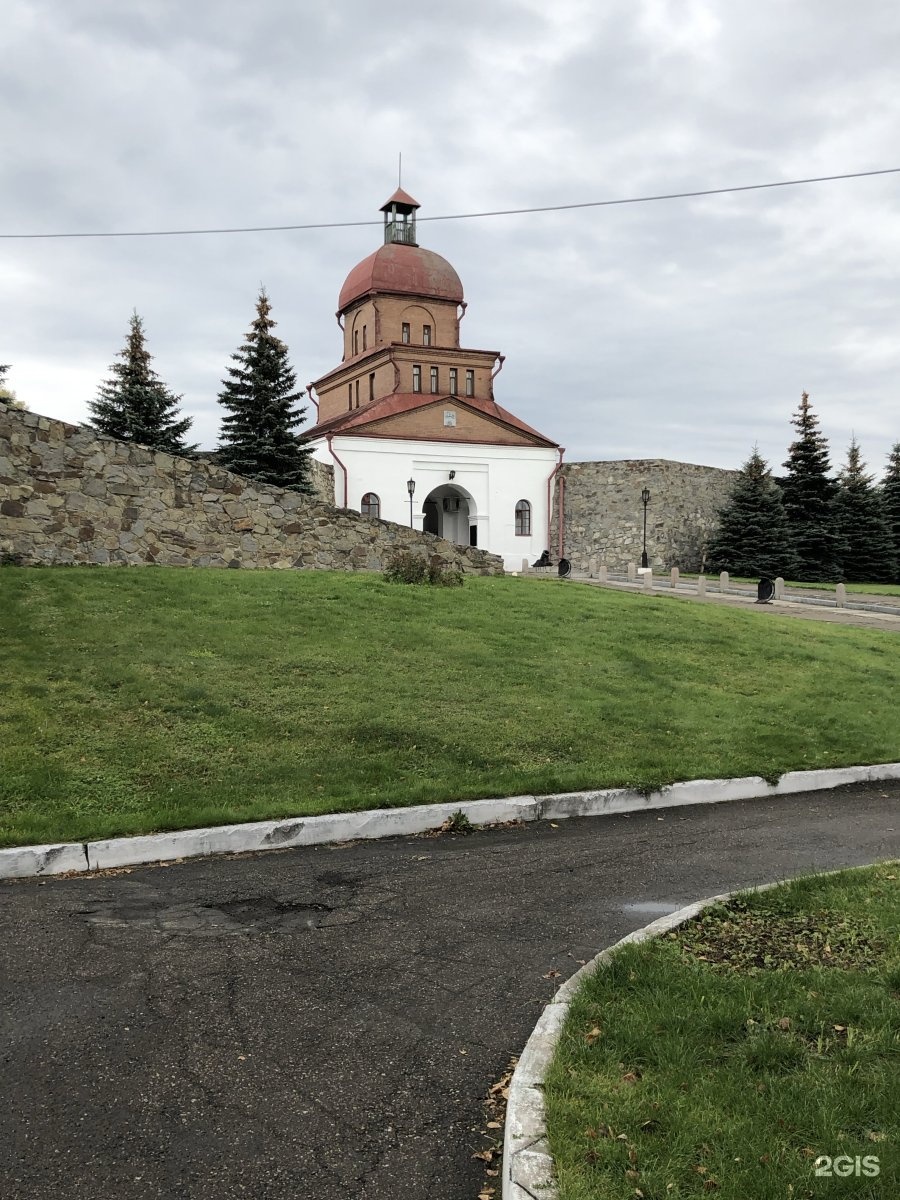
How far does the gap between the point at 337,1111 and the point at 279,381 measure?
30733mm

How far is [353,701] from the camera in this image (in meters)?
8.80

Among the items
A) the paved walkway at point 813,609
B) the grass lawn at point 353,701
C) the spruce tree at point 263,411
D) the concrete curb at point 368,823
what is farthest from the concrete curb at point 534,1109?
the spruce tree at point 263,411

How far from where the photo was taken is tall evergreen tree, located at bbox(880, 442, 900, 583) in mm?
44875

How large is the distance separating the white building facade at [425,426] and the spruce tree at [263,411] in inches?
193

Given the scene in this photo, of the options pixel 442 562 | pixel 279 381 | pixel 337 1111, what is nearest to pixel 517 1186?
pixel 337 1111

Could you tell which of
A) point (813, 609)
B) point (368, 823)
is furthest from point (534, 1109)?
point (813, 609)

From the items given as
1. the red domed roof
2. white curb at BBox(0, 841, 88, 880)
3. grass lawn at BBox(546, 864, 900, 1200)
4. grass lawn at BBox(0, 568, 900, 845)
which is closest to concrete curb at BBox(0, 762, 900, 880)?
white curb at BBox(0, 841, 88, 880)

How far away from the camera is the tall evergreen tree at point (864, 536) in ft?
145

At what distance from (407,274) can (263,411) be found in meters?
15.0

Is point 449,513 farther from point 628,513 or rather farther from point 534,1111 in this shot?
point 534,1111

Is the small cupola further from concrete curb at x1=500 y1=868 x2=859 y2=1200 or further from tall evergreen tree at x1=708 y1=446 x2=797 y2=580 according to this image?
concrete curb at x1=500 y1=868 x2=859 y2=1200

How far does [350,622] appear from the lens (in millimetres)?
11828

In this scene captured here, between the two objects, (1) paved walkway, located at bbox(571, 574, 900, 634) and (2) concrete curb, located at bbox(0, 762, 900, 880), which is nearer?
(2) concrete curb, located at bbox(0, 762, 900, 880)

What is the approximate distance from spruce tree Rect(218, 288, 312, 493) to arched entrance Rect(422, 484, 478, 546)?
10814 millimetres
